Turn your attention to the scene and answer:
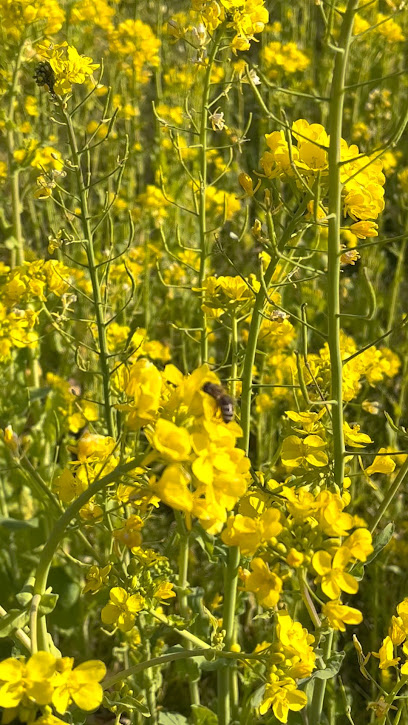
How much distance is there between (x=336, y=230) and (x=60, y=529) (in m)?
0.79

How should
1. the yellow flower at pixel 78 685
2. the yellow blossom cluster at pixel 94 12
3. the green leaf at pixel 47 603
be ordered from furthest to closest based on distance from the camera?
the yellow blossom cluster at pixel 94 12, the green leaf at pixel 47 603, the yellow flower at pixel 78 685

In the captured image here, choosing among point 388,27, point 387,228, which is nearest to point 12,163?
point 388,27

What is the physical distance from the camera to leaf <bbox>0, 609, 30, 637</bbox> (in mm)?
1160

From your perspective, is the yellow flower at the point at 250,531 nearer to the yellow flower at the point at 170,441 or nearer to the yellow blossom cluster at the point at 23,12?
the yellow flower at the point at 170,441

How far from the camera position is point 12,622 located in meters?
1.17

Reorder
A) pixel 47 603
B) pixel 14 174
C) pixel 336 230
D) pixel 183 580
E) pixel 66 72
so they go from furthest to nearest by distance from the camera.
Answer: pixel 14 174, pixel 183 580, pixel 66 72, pixel 336 230, pixel 47 603

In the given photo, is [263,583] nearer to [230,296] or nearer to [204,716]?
[230,296]

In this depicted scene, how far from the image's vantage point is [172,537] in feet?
6.41

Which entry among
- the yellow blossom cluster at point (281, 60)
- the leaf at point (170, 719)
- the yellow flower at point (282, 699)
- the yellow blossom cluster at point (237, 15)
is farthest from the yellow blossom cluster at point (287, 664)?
the yellow blossom cluster at point (281, 60)

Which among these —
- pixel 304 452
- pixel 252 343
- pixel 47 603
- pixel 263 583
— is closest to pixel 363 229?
pixel 252 343

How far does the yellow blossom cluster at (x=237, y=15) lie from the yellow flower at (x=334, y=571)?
1.39 metres

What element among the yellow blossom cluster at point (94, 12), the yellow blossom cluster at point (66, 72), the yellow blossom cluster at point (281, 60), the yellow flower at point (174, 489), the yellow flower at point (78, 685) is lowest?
the yellow flower at point (78, 685)

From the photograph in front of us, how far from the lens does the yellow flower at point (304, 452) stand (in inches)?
59.5

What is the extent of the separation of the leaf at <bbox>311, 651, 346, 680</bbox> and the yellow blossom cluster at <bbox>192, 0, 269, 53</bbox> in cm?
160
